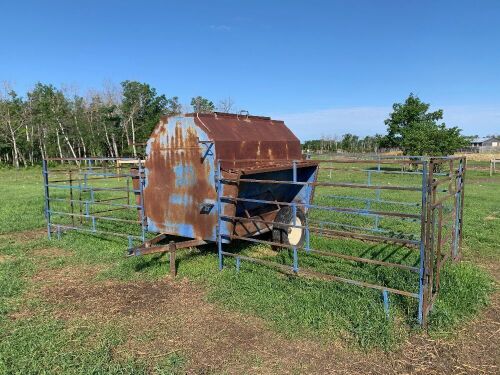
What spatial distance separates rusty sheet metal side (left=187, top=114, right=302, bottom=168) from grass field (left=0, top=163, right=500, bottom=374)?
185 centimetres

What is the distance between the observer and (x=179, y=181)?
660 centimetres

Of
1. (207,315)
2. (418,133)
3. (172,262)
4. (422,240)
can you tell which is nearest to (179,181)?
(172,262)

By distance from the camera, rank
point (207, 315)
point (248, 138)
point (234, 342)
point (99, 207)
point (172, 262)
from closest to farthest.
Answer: point (234, 342) → point (207, 315) → point (172, 262) → point (248, 138) → point (99, 207)

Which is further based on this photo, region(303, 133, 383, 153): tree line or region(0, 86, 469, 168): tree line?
region(303, 133, 383, 153): tree line

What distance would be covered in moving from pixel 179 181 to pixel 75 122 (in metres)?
45.7

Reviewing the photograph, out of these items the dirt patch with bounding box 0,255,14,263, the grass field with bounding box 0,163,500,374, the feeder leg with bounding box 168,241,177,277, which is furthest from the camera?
the dirt patch with bounding box 0,255,14,263

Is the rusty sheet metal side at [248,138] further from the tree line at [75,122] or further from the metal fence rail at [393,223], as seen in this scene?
the tree line at [75,122]

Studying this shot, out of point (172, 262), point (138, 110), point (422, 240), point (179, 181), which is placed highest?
point (138, 110)

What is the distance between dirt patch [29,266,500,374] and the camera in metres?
3.82

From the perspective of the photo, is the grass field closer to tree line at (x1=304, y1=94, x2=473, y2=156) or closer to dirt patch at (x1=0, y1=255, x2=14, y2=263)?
dirt patch at (x1=0, y1=255, x2=14, y2=263)

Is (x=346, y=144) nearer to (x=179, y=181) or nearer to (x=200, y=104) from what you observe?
(x=200, y=104)

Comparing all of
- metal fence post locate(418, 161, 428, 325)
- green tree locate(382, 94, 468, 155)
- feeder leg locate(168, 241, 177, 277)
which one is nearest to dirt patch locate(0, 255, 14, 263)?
feeder leg locate(168, 241, 177, 277)

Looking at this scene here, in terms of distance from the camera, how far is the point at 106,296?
5.66 meters

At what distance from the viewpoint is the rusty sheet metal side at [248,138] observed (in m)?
6.28
